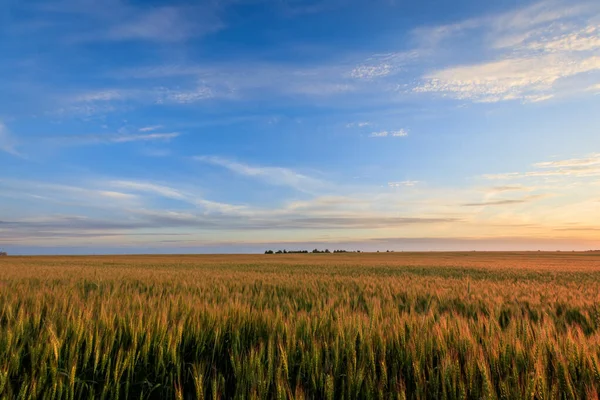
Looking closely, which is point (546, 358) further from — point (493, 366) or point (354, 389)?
point (354, 389)

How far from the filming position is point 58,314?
367 centimetres

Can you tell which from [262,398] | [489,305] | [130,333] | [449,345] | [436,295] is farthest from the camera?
[436,295]

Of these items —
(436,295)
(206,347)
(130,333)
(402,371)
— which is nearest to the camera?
(402,371)

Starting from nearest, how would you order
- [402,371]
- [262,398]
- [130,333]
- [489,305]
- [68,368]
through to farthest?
[262,398] < [68,368] < [402,371] < [130,333] < [489,305]

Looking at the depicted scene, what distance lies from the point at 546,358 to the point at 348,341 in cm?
137

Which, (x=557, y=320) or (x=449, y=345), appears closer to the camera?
(x=449, y=345)

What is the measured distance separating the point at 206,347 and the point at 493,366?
2.32m

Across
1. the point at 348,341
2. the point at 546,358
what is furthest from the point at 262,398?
the point at 546,358

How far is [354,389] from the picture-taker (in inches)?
85.7

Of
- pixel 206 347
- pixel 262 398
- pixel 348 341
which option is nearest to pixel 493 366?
pixel 348 341

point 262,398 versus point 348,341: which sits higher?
point 348,341

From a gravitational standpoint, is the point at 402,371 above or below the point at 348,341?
below

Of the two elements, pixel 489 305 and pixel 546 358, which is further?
pixel 489 305

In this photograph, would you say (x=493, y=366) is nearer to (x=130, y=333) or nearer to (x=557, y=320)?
(x=130, y=333)
